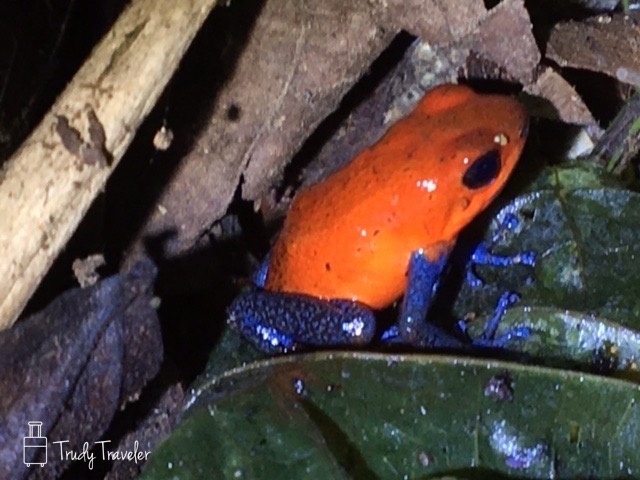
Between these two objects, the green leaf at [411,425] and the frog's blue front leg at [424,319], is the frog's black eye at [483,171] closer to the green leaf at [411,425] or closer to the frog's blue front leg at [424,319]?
the frog's blue front leg at [424,319]

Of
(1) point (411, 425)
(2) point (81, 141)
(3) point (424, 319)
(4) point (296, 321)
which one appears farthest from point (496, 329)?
(2) point (81, 141)

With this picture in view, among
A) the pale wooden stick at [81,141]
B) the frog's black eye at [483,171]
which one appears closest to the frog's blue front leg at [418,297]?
the frog's black eye at [483,171]

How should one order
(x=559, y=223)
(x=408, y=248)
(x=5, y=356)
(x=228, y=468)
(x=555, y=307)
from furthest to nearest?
(x=408, y=248) → (x=559, y=223) → (x=555, y=307) → (x=5, y=356) → (x=228, y=468)

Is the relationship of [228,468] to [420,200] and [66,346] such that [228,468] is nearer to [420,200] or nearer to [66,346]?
[66,346]

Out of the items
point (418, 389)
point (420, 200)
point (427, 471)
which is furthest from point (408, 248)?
point (427, 471)

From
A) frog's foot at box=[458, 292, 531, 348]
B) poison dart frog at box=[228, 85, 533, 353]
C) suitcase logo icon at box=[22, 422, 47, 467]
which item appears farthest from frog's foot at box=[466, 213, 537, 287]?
suitcase logo icon at box=[22, 422, 47, 467]
